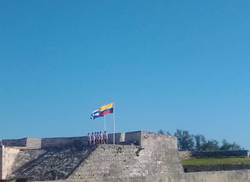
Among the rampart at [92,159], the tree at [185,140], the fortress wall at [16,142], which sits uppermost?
the tree at [185,140]

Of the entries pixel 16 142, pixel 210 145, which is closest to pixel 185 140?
pixel 210 145

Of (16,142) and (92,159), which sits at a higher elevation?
(16,142)

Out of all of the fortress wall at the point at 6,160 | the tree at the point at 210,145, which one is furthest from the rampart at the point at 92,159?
the tree at the point at 210,145

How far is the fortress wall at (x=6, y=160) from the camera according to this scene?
60.0 feet

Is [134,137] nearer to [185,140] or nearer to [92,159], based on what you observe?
[92,159]

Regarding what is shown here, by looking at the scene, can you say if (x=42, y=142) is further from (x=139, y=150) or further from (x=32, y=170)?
(x=139, y=150)

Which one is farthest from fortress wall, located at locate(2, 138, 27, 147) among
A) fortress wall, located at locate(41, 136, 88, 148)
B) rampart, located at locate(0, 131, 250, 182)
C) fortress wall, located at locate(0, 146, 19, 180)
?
fortress wall, located at locate(0, 146, 19, 180)

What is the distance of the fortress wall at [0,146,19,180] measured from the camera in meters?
18.3

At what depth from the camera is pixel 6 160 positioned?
18531 mm

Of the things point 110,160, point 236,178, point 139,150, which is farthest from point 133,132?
point 236,178

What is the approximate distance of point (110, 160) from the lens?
17203mm

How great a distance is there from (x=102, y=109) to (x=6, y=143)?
5.10m

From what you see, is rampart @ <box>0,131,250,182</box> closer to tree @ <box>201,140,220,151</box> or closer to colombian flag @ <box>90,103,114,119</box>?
colombian flag @ <box>90,103,114,119</box>

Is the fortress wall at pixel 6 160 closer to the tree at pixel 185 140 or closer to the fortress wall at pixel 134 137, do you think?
the fortress wall at pixel 134 137
